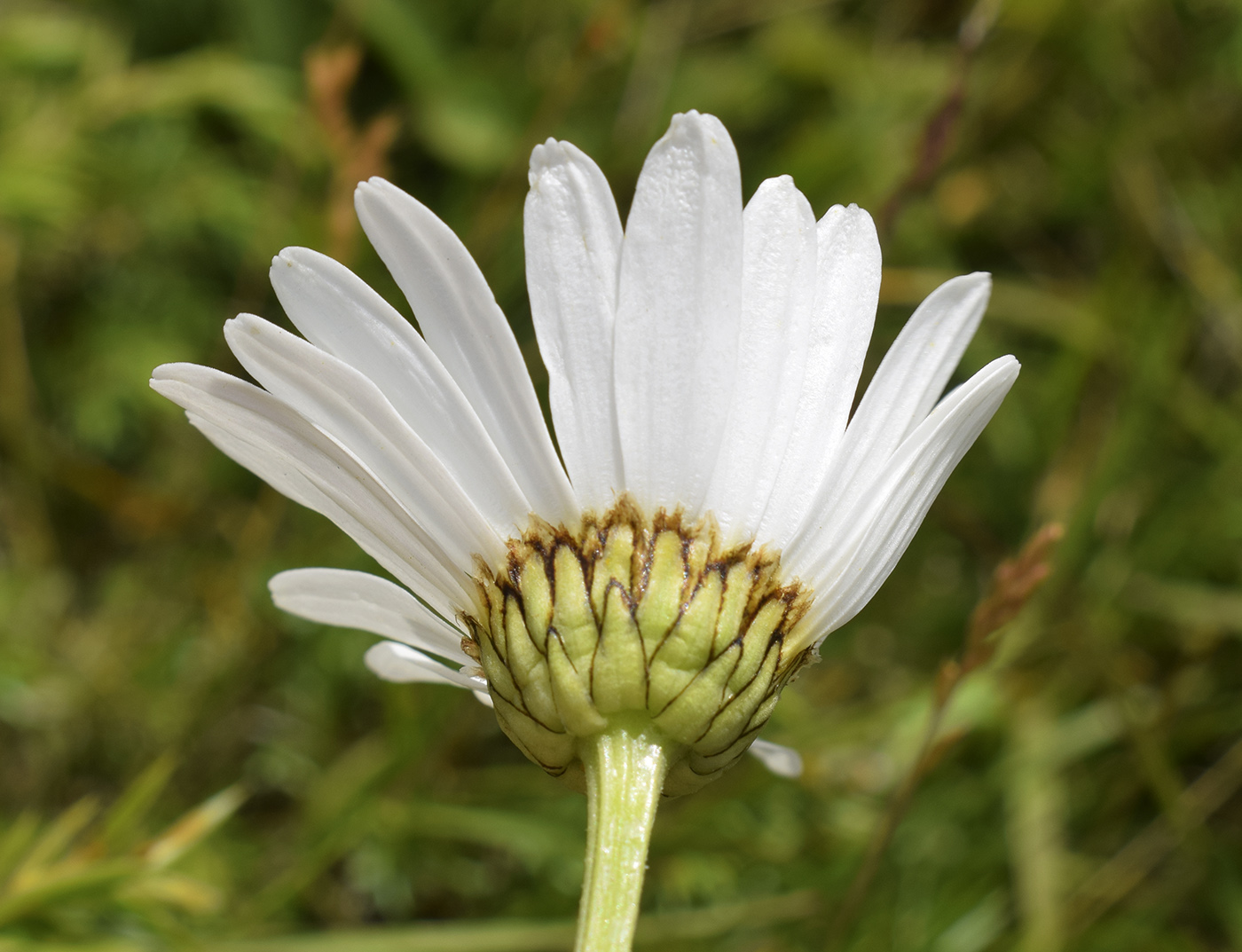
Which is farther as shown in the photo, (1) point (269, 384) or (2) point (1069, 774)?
(2) point (1069, 774)

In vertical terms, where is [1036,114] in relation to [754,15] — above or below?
below

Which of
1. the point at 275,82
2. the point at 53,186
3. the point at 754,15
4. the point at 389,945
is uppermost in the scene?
the point at 754,15

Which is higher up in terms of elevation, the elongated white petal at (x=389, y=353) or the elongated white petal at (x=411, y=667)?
the elongated white petal at (x=389, y=353)

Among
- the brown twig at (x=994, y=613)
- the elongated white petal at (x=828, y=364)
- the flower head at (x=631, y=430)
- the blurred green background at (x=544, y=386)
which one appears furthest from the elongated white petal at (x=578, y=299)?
the blurred green background at (x=544, y=386)

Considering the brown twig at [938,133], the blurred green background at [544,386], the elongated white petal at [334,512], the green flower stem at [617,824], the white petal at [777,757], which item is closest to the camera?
the green flower stem at [617,824]

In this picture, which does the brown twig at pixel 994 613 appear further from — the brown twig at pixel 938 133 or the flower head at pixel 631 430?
the brown twig at pixel 938 133

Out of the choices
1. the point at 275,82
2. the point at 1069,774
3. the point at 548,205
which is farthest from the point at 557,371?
the point at 275,82

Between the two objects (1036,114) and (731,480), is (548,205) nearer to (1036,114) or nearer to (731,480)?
(731,480)

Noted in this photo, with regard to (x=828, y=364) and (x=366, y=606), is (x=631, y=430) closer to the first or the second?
(x=828, y=364)
